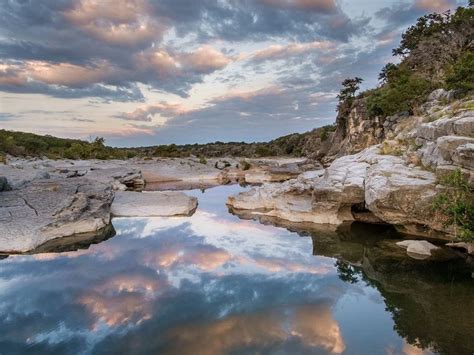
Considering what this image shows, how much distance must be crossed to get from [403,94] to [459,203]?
23050 mm

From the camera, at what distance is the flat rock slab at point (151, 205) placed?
24516 millimetres

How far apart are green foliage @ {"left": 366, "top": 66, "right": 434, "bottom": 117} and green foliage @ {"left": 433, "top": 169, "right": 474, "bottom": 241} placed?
20980 millimetres

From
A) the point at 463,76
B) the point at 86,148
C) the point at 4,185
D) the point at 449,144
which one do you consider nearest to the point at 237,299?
the point at 449,144

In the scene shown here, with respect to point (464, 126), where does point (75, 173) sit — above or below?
below

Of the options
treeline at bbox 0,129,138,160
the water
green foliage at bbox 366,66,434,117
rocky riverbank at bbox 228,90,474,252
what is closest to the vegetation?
green foliage at bbox 366,66,434,117

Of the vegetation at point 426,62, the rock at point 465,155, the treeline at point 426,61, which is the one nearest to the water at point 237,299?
the rock at point 465,155

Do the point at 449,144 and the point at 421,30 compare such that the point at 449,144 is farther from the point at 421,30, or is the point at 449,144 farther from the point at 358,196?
the point at 421,30

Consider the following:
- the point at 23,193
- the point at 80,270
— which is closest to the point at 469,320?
the point at 80,270

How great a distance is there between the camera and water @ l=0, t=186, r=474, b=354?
9359 millimetres

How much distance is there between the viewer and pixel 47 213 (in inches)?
746

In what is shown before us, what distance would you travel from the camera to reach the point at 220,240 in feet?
62.8

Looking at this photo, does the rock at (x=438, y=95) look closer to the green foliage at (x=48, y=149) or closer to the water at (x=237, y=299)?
the water at (x=237, y=299)

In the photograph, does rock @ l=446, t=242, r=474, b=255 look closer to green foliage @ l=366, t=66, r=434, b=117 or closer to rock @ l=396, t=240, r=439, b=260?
rock @ l=396, t=240, r=439, b=260

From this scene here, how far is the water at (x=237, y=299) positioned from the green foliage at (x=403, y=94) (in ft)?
65.8
